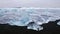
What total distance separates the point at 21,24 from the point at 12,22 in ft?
0.40

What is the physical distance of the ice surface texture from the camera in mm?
1292

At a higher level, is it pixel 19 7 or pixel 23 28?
pixel 19 7

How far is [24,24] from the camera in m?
1.29

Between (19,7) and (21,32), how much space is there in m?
0.33

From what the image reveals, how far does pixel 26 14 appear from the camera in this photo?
51.4 inches

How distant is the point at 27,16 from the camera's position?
1.30m

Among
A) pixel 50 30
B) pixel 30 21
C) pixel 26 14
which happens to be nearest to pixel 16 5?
pixel 26 14

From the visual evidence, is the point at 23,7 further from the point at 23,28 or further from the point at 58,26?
the point at 58,26

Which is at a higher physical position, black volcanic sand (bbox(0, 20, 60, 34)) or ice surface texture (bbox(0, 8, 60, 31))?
ice surface texture (bbox(0, 8, 60, 31))

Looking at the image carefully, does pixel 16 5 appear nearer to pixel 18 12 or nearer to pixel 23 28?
pixel 18 12

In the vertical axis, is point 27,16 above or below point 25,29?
above

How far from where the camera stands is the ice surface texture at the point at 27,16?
129 cm

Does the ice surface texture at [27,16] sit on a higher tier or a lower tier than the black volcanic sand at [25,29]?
higher

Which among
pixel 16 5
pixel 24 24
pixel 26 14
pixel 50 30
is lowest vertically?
pixel 50 30
